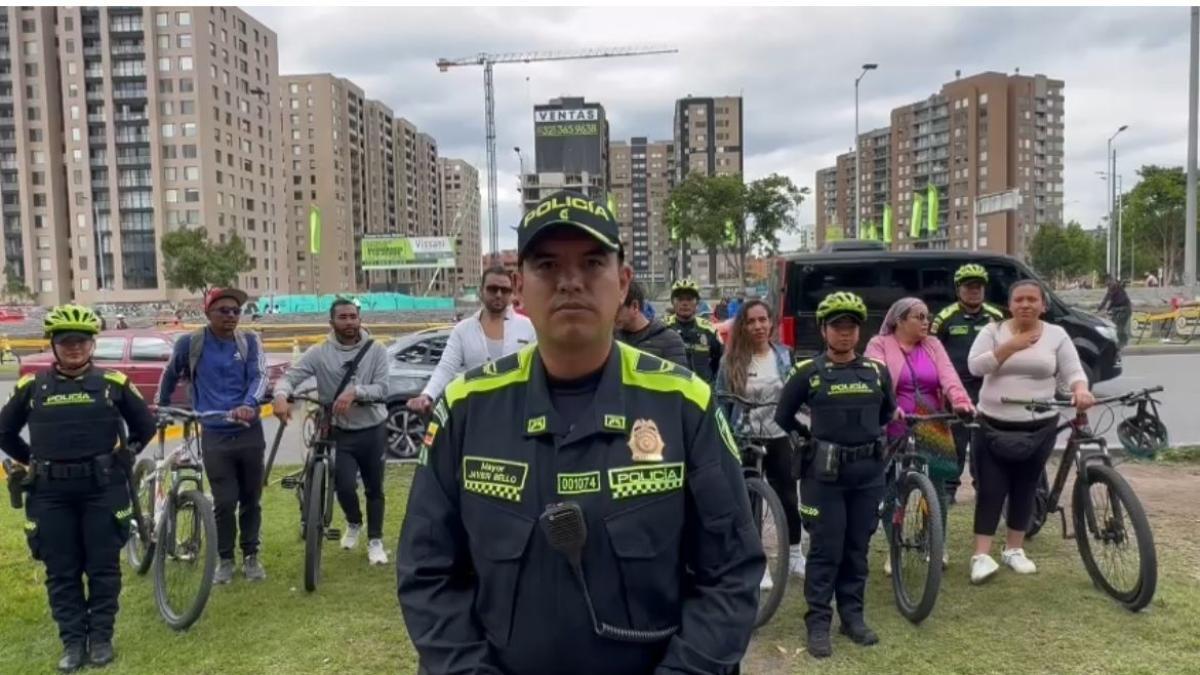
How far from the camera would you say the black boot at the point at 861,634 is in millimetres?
4082

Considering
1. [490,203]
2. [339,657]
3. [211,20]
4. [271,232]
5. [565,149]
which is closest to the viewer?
[339,657]

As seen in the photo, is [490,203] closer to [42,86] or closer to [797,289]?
[42,86]

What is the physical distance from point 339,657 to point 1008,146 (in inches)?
4738

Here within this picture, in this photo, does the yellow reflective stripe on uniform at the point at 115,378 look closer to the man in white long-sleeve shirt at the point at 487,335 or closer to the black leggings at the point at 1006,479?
the man in white long-sleeve shirt at the point at 487,335

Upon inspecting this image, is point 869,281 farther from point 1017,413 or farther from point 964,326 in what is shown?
point 1017,413

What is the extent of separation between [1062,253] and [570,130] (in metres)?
47.5

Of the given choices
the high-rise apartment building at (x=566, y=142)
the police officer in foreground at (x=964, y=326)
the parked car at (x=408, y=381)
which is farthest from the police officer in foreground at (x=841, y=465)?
the high-rise apartment building at (x=566, y=142)

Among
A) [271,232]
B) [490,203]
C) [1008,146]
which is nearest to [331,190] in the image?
[271,232]

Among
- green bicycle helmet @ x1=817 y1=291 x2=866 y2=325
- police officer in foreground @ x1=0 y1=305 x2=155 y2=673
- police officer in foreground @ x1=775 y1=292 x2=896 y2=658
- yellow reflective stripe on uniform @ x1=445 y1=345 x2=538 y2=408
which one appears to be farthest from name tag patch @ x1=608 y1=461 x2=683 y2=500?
police officer in foreground @ x1=0 y1=305 x2=155 y2=673

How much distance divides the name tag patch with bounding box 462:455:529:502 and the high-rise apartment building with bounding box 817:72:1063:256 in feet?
342

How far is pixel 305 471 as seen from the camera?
5.24 m

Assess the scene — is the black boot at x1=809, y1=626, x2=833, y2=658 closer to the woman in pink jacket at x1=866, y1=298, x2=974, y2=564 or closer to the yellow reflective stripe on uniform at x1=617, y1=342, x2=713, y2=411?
the woman in pink jacket at x1=866, y1=298, x2=974, y2=564

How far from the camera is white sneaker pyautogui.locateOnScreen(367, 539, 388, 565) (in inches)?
213

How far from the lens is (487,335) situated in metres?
5.10
